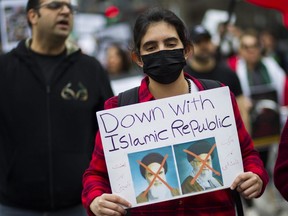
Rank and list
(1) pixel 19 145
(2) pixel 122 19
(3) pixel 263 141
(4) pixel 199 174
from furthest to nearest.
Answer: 1. (2) pixel 122 19
2. (3) pixel 263 141
3. (1) pixel 19 145
4. (4) pixel 199 174

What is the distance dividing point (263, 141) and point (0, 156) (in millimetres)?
3795

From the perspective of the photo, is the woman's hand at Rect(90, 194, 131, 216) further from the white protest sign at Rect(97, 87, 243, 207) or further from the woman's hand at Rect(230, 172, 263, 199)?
the woman's hand at Rect(230, 172, 263, 199)

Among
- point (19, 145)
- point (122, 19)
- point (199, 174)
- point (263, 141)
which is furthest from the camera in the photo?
point (122, 19)

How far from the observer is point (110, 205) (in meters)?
3.16

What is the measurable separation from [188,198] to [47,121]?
1.55m

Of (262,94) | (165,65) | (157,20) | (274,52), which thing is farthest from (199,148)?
(274,52)

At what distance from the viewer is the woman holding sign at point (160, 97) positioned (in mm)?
3205

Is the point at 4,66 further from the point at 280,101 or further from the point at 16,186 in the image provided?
the point at 280,101

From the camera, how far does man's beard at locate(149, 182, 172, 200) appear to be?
3223mm

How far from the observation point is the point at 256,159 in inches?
131

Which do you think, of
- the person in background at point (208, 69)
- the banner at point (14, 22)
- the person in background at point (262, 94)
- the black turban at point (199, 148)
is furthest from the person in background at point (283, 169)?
the person in background at point (262, 94)

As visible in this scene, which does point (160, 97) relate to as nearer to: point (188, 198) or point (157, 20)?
point (157, 20)

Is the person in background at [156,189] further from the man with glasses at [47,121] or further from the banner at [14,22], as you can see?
the banner at [14,22]

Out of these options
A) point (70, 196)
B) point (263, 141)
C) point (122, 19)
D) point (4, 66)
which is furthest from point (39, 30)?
point (122, 19)
